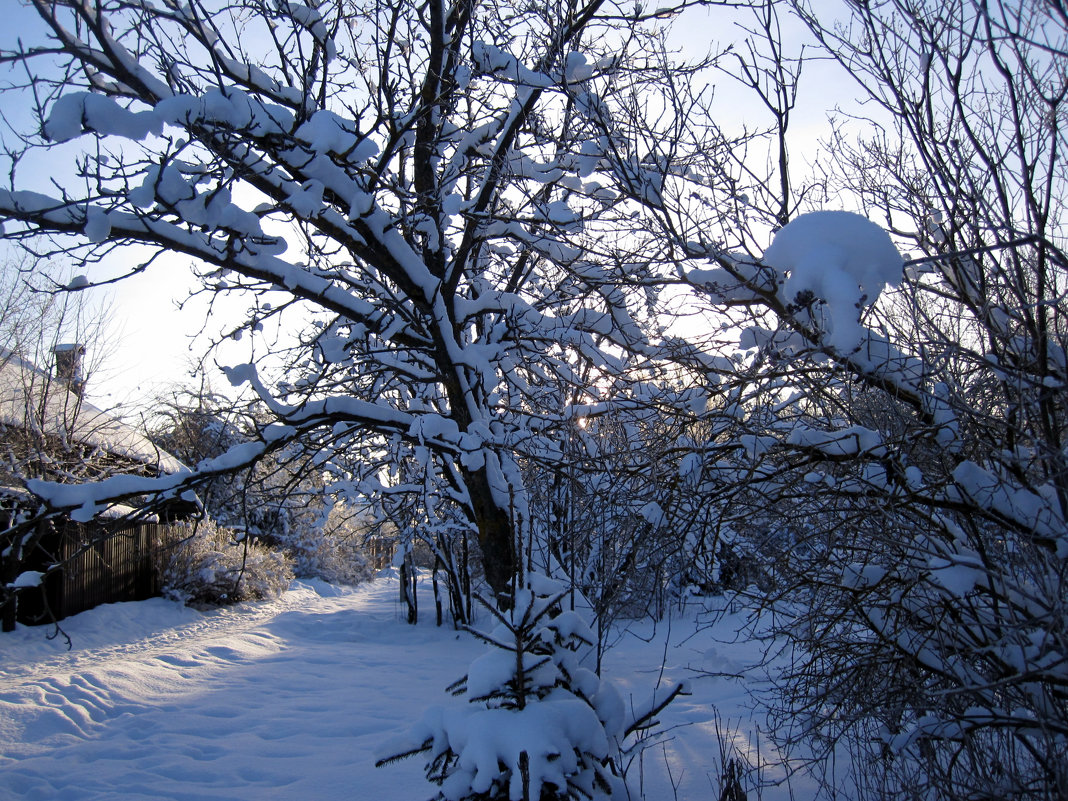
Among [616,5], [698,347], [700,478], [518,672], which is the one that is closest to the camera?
[518,672]

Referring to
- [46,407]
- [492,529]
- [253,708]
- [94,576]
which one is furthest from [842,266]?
[94,576]

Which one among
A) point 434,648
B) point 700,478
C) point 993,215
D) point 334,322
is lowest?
point 434,648

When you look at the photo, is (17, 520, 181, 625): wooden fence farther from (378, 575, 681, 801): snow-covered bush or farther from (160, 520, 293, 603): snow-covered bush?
(378, 575, 681, 801): snow-covered bush

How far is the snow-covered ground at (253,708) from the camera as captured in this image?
560 centimetres

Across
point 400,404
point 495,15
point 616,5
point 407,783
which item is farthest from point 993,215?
point 400,404

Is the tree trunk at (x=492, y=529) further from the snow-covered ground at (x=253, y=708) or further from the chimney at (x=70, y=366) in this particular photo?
the chimney at (x=70, y=366)

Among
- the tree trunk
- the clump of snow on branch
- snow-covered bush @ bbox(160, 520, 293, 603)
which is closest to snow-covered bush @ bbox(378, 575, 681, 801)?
the clump of snow on branch

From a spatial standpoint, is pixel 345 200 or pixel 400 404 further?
pixel 400 404

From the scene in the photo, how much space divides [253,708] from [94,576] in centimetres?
743

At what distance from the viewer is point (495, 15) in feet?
18.7

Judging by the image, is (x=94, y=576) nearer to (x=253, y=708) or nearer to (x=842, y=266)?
(x=253, y=708)

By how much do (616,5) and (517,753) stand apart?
5.57 meters

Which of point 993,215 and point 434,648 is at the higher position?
point 993,215

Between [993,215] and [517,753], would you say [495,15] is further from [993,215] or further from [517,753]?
[517,753]
